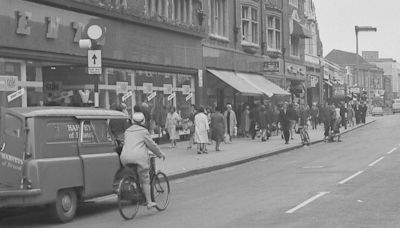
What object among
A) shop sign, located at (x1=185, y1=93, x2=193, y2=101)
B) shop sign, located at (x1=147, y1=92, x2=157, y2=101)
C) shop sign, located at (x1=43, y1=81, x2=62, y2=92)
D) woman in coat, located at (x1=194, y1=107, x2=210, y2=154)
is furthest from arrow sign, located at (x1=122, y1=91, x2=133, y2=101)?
shop sign, located at (x1=185, y1=93, x2=193, y2=101)

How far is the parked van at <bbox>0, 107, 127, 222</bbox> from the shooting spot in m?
9.43

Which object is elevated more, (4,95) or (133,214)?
(4,95)

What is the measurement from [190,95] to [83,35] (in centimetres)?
996

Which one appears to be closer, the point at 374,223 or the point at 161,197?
the point at 374,223

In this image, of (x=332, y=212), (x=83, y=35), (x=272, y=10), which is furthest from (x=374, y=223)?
(x=272, y=10)

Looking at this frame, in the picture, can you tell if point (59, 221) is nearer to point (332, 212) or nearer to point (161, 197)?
point (161, 197)

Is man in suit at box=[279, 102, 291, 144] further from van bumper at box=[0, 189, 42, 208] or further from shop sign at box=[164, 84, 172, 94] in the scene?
van bumper at box=[0, 189, 42, 208]

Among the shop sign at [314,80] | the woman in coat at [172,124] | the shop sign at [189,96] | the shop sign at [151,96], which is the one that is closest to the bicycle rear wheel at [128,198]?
the woman in coat at [172,124]

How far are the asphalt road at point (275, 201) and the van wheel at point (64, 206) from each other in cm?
17

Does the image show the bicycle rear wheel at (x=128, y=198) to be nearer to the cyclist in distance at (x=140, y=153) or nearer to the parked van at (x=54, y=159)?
the cyclist in distance at (x=140, y=153)

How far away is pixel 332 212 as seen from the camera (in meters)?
9.89

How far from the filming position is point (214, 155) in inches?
880

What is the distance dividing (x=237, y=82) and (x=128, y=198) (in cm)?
2236

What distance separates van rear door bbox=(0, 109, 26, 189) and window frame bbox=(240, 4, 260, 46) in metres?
27.0
